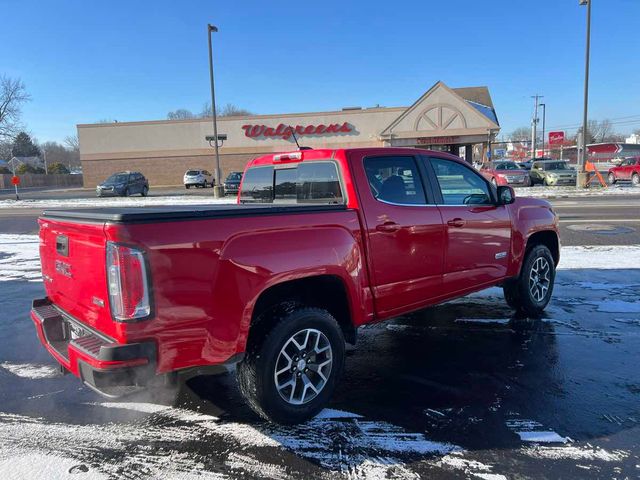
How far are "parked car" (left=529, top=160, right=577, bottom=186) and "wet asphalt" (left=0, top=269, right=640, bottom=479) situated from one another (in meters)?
27.3

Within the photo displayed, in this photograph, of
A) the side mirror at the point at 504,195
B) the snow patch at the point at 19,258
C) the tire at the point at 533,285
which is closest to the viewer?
the side mirror at the point at 504,195

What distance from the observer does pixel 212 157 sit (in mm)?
46250

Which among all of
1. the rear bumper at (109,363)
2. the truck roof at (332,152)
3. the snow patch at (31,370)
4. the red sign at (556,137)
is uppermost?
the red sign at (556,137)

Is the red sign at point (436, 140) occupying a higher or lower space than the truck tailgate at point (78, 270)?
higher

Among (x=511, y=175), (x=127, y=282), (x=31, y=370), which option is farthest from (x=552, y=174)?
(x=127, y=282)

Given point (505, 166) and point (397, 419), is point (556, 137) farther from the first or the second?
point (397, 419)

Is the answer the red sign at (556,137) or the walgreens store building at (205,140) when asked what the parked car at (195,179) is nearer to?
the walgreens store building at (205,140)

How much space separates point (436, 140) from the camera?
126 ft

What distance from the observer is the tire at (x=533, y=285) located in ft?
18.0

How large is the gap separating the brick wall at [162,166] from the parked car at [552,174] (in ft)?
84.6

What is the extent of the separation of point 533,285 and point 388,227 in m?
2.73

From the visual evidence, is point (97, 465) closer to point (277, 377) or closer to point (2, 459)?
point (2, 459)

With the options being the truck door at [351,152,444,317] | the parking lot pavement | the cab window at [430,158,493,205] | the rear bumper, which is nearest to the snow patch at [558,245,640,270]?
the parking lot pavement

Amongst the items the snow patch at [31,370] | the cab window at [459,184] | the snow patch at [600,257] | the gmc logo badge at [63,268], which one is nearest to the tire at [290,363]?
the gmc logo badge at [63,268]
